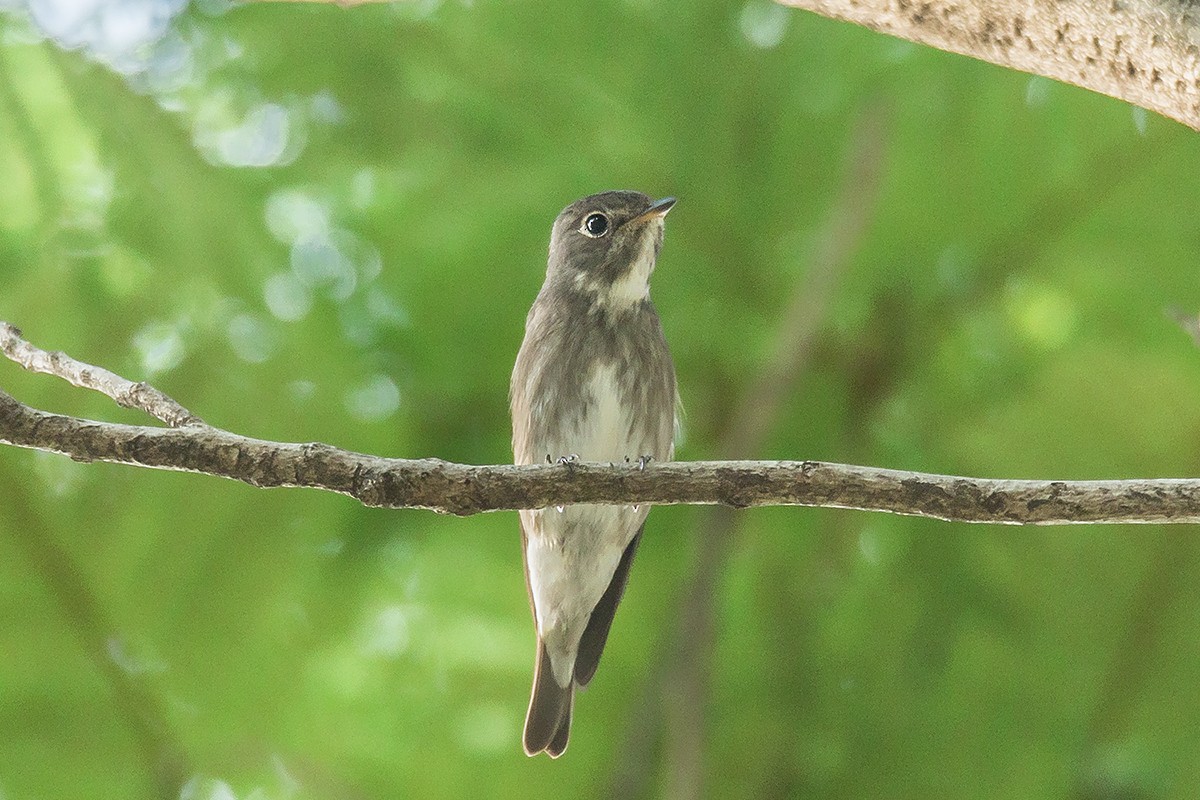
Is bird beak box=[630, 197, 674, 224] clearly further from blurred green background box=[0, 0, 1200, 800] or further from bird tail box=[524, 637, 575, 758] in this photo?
bird tail box=[524, 637, 575, 758]

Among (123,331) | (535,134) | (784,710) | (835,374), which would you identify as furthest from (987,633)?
(123,331)

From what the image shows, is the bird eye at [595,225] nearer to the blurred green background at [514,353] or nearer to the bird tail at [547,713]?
the blurred green background at [514,353]

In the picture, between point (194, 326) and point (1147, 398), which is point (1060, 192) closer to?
point (1147, 398)

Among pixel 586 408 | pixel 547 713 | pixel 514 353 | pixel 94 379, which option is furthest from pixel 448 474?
pixel 514 353

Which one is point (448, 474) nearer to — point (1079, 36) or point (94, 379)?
point (94, 379)

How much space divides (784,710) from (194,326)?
254cm

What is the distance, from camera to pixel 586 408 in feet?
12.0

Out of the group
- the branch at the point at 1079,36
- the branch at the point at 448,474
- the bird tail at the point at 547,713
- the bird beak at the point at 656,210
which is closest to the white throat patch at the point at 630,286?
the bird beak at the point at 656,210

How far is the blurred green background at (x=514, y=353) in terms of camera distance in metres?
4.23

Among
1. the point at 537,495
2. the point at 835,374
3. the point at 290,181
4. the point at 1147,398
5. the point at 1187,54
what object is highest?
the point at 290,181

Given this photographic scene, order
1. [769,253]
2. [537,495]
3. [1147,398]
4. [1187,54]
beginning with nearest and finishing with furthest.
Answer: [1187,54] < [537,495] < [1147,398] < [769,253]

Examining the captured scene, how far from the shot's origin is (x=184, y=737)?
4238 millimetres

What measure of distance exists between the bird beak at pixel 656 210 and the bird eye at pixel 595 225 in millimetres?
117

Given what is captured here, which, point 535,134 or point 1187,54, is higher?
point 535,134
